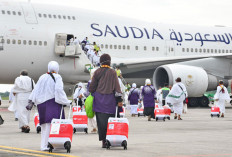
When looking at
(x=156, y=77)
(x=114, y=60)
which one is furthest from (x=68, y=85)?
(x=156, y=77)

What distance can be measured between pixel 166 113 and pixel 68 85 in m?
10.5

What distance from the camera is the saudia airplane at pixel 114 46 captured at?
22.7 m

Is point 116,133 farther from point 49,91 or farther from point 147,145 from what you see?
point 49,91

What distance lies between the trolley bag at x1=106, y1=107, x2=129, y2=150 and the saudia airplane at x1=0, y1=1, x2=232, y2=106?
14.9 meters

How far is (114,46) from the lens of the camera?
84.5 ft

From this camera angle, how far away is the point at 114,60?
25.7 meters

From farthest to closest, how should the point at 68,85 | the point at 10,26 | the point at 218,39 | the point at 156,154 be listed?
the point at 218,39 < the point at 68,85 < the point at 10,26 < the point at 156,154

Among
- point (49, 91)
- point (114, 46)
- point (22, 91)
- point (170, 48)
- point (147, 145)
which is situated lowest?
point (147, 145)

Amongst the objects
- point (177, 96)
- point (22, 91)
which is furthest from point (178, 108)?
point (22, 91)

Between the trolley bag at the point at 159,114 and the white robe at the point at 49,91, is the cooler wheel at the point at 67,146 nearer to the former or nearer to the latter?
the white robe at the point at 49,91

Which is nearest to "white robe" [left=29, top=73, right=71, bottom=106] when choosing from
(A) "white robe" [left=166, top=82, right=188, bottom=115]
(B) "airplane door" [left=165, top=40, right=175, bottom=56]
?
(A) "white robe" [left=166, top=82, right=188, bottom=115]

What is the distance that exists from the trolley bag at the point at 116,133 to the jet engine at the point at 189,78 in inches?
628

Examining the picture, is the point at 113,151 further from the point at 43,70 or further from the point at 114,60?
the point at 114,60

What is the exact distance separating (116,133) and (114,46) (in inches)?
701
